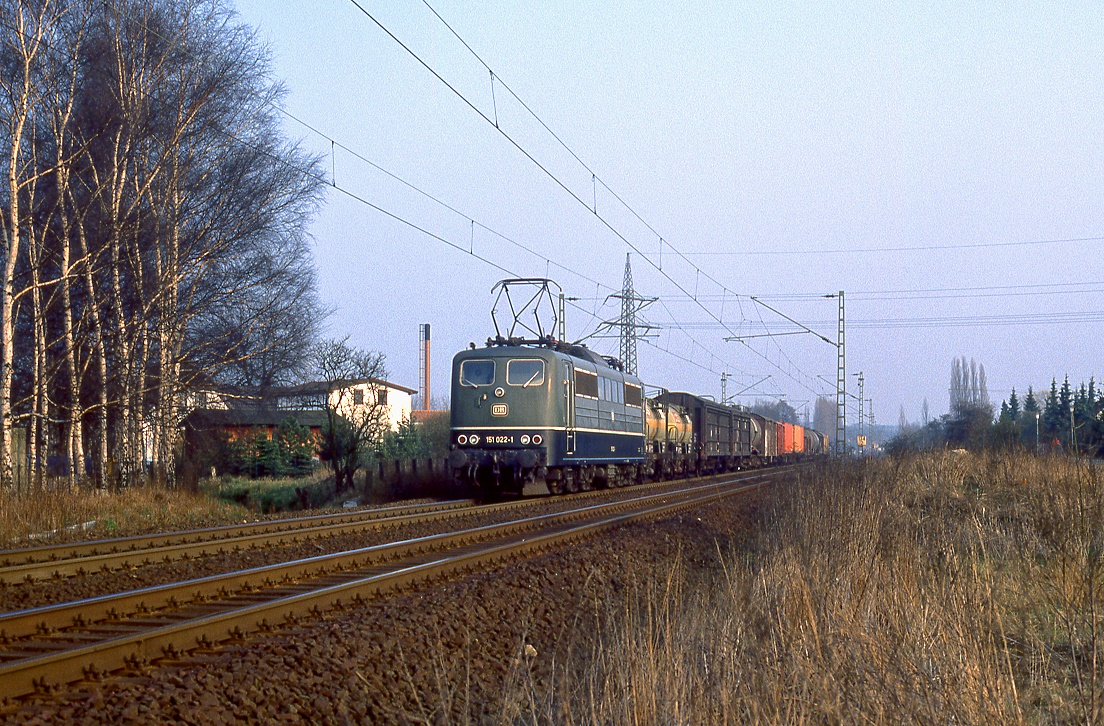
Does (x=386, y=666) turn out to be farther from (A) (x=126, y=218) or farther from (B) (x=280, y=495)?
(B) (x=280, y=495)

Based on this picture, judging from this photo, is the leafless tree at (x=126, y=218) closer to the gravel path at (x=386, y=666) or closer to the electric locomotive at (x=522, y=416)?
the electric locomotive at (x=522, y=416)

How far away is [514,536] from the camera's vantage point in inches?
533

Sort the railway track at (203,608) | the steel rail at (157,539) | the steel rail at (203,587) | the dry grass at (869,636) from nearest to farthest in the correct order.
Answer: the dry grass at (869,636) < the railway track at (203,608) < the steel rail at (203,587) < the steel rail at (157,539)

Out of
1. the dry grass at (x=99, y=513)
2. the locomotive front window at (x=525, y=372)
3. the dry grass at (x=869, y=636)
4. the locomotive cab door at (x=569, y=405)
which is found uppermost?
the locomotive front window at (x=525, y=372)

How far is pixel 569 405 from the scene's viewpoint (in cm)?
2197

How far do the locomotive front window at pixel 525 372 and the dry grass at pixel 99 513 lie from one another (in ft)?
21.0

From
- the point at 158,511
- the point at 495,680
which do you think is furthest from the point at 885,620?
the point at 158,511

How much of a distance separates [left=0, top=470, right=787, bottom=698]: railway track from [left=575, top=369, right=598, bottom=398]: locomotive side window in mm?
10115

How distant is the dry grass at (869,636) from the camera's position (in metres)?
3.82

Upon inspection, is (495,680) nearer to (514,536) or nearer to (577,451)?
(514,536)

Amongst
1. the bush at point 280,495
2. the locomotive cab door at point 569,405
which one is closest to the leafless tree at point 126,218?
the bush at point 280,495

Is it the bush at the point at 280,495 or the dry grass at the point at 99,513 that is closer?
the dry grass at the point at 99,513

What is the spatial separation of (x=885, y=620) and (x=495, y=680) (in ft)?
7.96

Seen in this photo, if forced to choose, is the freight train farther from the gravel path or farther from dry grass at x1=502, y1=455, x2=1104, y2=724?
the gravel path
